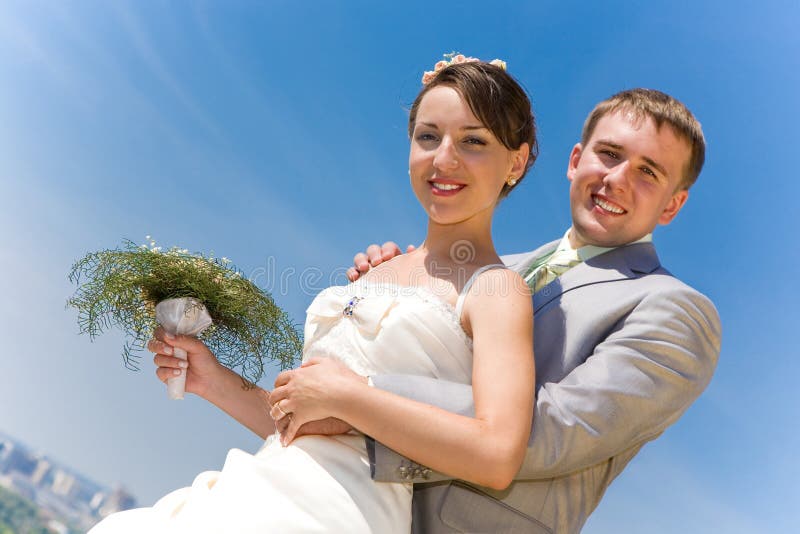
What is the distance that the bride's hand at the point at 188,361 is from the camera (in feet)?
13.3

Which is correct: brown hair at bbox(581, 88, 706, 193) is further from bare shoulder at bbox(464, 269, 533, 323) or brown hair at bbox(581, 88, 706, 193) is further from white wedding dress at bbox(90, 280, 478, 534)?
white wedding dress at bbox(90, 280, 478, 534)

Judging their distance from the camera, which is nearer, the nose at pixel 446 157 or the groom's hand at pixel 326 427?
the groom's hand at pixel 326 427

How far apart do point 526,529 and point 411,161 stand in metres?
1.75

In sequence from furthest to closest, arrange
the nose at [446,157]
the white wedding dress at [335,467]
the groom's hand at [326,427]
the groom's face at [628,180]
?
1. the groom's face at [628,180]
2. the nose at [446,157]
3. the groom's hand at [326,427]
4. the white wedding dress at [335,467]

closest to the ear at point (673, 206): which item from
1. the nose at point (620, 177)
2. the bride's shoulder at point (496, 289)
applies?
the nose at point (620, 177)

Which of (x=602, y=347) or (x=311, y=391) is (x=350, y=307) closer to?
(x=311, y=391)

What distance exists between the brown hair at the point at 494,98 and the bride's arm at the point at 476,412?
3.13 ft

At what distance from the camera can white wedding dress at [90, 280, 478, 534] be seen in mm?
3031

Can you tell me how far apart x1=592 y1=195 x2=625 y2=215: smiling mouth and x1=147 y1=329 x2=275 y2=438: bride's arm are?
6.66 ft

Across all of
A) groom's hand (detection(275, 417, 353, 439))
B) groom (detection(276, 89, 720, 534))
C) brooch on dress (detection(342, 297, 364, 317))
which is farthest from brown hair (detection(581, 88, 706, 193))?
groom's hand (detection(275, 417, 353, 439))

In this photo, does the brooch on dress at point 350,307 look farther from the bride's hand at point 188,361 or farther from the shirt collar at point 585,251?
the shirt collar at point 585,251

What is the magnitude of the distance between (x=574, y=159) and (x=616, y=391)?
5.86 feet

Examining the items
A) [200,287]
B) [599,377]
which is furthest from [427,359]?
[200,287]

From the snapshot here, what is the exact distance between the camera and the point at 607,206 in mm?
4312
